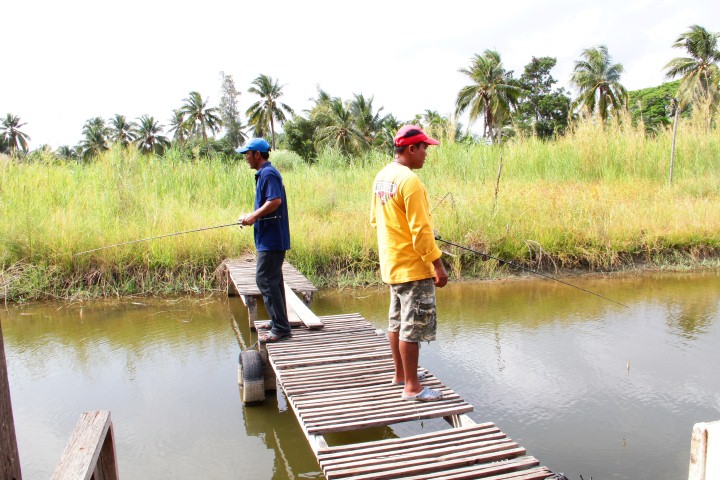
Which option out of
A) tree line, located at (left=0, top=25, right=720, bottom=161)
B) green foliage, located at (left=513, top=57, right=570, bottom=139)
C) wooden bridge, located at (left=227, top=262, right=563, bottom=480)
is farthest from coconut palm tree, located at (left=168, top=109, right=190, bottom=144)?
wooden bridge, located at (left=227, top=262, right=563, bottom=480)

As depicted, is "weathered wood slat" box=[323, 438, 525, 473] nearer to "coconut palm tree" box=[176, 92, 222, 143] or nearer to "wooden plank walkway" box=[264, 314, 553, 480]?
"wooden plank walkway" box=[264, 314, 553, 480]

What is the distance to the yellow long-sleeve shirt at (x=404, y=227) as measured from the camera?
3.04m

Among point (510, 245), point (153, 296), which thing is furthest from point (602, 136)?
point (153, 296)

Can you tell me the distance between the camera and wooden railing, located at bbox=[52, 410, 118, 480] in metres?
1.80

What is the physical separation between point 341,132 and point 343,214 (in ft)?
71.8

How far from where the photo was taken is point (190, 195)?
34.2 ft

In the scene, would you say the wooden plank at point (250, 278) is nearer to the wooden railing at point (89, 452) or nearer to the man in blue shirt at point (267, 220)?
the man in blue shirt at point (267, 220)

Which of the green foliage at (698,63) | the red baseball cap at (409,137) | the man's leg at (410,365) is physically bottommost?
the man's leg at (410,365)

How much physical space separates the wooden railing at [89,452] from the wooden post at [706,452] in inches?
60.7

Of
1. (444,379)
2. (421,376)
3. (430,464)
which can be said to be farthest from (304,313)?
(430,464)

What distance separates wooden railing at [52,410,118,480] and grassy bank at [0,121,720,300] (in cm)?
539

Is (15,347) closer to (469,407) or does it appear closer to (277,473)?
(277,473)

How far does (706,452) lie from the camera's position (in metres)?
1.10

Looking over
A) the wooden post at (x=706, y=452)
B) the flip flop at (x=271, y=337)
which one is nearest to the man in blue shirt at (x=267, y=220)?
the flip flop at (x=271, y=337)
